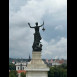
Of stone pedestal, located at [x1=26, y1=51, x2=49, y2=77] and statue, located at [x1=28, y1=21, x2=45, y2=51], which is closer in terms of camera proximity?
stone pedestal, located at [x1=26, y1=51, x2=49, y2=77]

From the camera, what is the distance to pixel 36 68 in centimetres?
2145

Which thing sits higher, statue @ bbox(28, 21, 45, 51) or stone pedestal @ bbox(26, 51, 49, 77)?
statue @ bbox(28, 21, 45, 51)

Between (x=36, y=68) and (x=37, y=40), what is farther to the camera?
(x=37, y=40)

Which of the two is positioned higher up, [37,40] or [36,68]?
A: [37,40]

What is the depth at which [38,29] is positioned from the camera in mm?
22984

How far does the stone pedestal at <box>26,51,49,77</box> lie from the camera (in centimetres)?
2106

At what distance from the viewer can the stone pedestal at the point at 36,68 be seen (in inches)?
829
